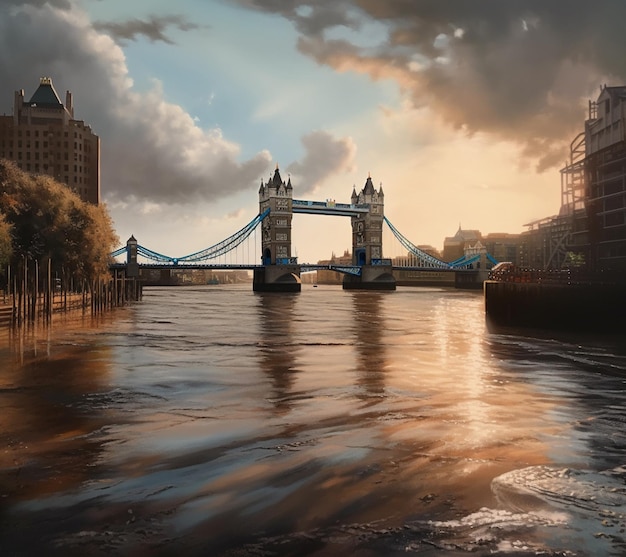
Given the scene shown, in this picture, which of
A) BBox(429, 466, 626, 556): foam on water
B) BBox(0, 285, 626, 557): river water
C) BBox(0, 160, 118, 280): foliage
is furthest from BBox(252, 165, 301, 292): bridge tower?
BBox(429, 466, 626, 556): foam on water

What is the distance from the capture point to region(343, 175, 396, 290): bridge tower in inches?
5763

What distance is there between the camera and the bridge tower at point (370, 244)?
5763 inches

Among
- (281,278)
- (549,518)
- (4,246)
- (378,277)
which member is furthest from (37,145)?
(549,518)

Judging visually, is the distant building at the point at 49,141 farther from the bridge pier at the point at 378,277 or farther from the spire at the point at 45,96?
the bridge pier at the point at 378,277

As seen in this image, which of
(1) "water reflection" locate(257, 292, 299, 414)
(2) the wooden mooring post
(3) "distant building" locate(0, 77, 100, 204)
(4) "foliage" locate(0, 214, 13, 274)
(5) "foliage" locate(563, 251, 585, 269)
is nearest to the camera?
(1) "water reflection" locate(257, 292, 299, 414)

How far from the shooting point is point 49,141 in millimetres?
134625

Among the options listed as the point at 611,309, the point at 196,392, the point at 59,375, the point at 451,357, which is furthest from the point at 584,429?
the point at 611,309

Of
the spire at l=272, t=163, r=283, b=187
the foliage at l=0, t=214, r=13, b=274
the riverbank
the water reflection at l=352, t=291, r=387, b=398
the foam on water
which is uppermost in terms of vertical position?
the spire at l=272, t=163, r=283, b=187

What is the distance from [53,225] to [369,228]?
381 feet

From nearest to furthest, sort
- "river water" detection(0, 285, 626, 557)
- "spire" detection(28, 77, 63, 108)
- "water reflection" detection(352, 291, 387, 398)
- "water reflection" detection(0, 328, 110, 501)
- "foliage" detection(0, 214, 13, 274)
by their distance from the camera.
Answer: "river water" detection(0, 285, 626, 557), "water reflection" detection(0, 328, 110, 501), "water reflection" detection(352, 291, 387, 398), "foliage" detection(0, 214, 13, 274), "spire" detection(28, 77, 63, 108)

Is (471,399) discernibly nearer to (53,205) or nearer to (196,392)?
(196,392)

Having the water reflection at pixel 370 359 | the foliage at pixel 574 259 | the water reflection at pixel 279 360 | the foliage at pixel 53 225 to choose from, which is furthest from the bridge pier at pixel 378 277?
the water reflection at pixel 279 360

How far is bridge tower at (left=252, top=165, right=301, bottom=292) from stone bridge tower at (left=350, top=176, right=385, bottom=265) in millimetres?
23555

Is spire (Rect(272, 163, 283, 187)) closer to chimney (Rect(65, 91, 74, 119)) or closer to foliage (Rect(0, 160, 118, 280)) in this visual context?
chimney (Rect(65, 91, 74, 119))
